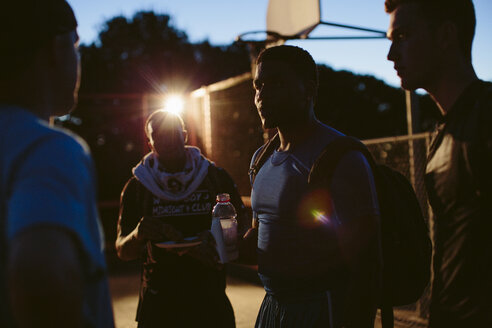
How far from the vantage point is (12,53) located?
1023mm

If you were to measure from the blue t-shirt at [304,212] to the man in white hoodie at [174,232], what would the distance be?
28.1 inches

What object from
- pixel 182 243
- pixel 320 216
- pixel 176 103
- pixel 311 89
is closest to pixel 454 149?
pixel 320 216

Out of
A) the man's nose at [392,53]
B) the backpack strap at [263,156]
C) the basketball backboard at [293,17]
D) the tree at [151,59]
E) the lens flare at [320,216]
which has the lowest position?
the lens flare at [320,216]

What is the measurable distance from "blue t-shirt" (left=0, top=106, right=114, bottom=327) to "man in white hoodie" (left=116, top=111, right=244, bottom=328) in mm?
1810

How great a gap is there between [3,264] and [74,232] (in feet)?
0.58

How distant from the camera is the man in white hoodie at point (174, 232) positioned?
9.80ft

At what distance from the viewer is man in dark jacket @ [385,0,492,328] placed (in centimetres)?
152

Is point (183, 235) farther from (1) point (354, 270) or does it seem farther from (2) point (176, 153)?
(1) point (354, 270)

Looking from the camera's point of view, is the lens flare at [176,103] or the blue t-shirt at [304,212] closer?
the blue t-shirt at [304,212]

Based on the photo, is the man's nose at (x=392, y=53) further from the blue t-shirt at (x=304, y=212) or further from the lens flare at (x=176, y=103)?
the lens flare at (x=176, y=103)

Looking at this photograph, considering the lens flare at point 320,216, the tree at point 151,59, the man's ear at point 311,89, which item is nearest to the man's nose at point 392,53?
the man's ear at point 311,89

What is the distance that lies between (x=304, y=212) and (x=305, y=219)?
0.11ft

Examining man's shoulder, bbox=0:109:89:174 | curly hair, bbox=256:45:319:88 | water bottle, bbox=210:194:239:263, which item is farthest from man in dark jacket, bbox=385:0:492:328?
man's shoulder, bbox=0:109:89:174

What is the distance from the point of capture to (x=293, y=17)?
701 cm
